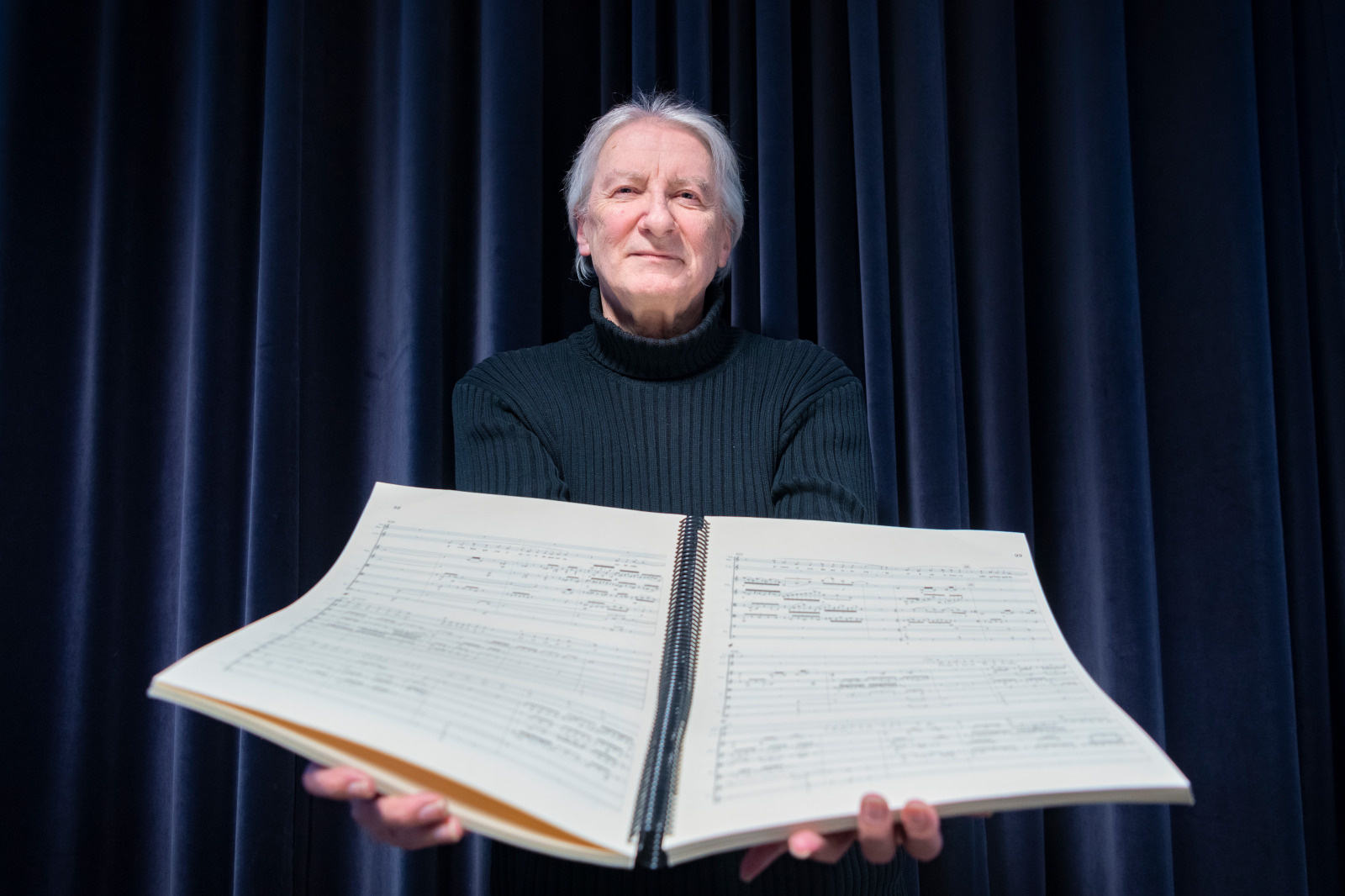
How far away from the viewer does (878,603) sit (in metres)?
0.62

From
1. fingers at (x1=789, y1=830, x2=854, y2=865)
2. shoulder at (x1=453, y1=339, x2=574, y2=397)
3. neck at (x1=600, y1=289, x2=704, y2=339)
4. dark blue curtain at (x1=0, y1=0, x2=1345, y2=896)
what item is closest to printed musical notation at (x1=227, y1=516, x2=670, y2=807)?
fingers at (x1=789, y1=830, x2=854, y2=865)

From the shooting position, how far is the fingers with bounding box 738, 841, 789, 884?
0.52m

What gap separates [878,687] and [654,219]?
28.3 inches

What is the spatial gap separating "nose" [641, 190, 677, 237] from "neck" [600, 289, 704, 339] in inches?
4.1

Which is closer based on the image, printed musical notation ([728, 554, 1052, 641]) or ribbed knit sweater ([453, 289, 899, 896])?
printed musical notation ([728, 554, 1052, 641])

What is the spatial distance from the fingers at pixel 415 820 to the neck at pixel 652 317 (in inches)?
28.6

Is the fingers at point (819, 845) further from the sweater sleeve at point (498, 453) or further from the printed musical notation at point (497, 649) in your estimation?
the sweater sleeve at point (498, 453)

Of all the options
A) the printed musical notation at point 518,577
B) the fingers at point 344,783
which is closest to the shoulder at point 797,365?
the printed musical notation at point 518,577

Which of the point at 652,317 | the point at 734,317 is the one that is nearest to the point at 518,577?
the point at 652,317

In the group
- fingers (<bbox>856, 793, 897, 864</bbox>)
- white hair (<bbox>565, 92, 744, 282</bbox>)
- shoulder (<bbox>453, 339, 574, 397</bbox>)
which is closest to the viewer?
fingers (<bbox>856, 793, 897, 864</bbox>)

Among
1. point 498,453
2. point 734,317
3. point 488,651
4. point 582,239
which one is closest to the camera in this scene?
point 488,651

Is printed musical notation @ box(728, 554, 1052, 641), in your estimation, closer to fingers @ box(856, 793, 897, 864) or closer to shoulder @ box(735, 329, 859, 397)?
fingers @ box(856, 793, 897, 864)

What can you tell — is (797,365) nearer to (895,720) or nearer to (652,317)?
(652,317)

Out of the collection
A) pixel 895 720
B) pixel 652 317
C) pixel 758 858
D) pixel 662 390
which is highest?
pixel 652 317
